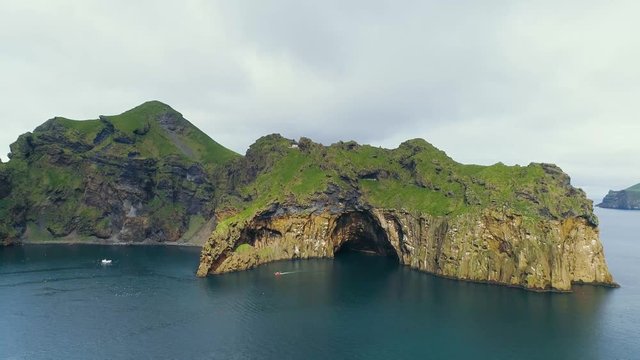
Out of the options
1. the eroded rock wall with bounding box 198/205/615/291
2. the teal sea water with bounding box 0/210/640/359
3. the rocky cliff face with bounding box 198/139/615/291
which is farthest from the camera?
the rocky cliff face with bounding box 198/139/615/291

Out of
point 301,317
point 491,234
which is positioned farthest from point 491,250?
point 301,317

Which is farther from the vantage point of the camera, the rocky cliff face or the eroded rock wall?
the rocky cliff face

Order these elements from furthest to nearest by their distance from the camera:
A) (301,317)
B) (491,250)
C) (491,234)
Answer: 1. (491,234)
2. (491,250)
3. (301,317)

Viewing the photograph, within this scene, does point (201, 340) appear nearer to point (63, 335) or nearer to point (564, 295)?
point (63, 335)

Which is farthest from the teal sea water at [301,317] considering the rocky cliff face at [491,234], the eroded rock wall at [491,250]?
the rocky cliff face at [491,234]

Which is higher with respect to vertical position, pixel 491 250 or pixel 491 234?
pixel 491 234

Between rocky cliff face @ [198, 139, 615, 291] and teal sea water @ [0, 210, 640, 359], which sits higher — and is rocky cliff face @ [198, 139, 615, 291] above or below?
above

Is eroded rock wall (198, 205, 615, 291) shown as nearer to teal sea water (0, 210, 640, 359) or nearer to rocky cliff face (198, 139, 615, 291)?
rocky cliff face (198, 139, 615, 291)

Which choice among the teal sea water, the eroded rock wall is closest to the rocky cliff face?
the eroded rock wall

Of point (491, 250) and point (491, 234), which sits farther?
point (491, 234)

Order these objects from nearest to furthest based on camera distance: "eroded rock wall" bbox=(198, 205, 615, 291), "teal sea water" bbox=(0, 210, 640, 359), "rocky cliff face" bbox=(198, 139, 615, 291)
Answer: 1. "teal sea water" bbox=(0, 210, 640, 359)
2. "eroded rock wall" bbox=(198, 205, 615, 291)
3. "rocky cliff face" bbox=(198, 139, 615, 291)

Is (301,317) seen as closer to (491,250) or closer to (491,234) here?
(491,250)
